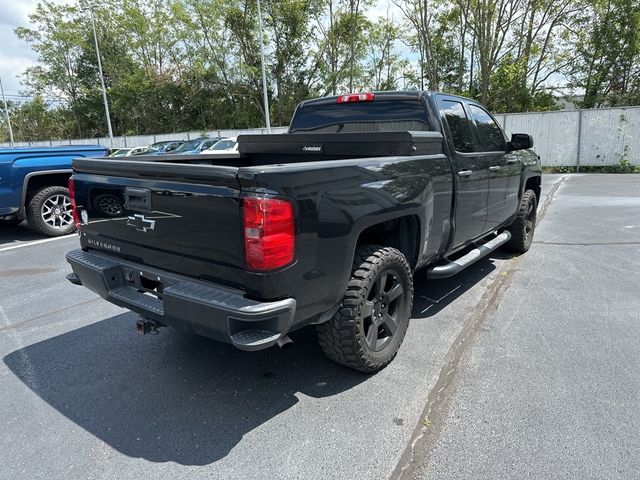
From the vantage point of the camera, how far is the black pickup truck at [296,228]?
7.68ft

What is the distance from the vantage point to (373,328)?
309 cm

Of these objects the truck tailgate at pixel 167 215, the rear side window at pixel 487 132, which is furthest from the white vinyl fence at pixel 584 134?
the truck tailgate at pixel 167 215

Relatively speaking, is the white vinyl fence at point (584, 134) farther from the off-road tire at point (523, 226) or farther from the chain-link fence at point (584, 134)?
the off-road tire at point (523, 226)

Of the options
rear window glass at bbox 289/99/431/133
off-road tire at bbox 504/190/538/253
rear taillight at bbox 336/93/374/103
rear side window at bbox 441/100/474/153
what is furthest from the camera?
off-road tire at bbox 504/190/538/253

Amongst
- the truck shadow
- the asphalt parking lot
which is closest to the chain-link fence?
the asphalt parking lot

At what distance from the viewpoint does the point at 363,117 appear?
14.2 ft

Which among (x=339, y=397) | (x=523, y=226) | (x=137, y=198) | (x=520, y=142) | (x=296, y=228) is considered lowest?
(x=339, y=397)

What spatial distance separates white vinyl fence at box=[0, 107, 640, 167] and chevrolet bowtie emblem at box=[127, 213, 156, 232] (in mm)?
17540

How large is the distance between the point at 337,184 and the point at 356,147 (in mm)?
1070

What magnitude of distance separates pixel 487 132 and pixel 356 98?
1538mm

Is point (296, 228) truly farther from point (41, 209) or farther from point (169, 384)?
point (41, 209)

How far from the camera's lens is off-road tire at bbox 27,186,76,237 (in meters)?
7.50

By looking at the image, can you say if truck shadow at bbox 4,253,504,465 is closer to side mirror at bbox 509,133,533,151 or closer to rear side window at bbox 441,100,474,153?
rear side window at bbox 441,100,474,153

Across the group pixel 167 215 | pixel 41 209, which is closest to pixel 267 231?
pixel 167 215
